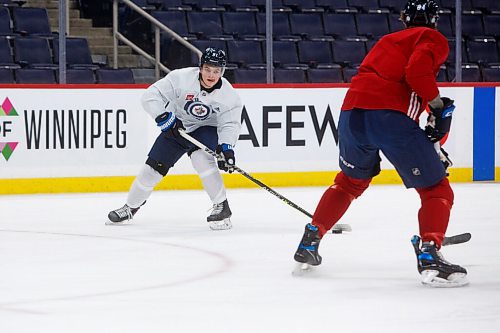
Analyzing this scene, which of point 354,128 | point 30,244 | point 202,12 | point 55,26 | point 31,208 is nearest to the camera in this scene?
point 354,128

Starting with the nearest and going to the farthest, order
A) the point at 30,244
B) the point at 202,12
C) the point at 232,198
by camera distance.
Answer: the point at 30,244, the point at 232,198, the point at 202,12

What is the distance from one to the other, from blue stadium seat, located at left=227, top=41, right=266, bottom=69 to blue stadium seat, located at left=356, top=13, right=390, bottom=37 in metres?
1.18

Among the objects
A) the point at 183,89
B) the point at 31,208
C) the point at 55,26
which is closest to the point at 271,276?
the point at 183,89

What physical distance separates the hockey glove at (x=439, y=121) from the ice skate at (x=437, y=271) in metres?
0.38

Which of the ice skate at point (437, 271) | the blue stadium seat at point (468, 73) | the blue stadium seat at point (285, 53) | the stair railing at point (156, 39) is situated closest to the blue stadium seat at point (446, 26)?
the blue stadium seat at point (468, 73)

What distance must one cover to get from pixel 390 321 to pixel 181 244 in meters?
2.02

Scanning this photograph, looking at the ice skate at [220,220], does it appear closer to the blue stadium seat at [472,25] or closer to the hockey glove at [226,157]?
the hockey glove at [226,157]

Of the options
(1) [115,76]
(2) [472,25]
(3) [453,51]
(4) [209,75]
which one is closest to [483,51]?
(2) [472,25]

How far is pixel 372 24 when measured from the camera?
1008 centimetres

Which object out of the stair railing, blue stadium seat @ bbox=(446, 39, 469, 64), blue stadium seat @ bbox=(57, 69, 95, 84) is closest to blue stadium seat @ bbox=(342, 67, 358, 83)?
blue stadium seat @ bbox=(446, 39, 469, 64)

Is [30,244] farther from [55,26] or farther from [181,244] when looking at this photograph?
[55,26]

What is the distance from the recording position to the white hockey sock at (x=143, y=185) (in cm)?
586

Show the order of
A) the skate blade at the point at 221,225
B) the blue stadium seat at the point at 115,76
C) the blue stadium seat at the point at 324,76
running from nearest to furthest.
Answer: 1. the skate blade at the point at 221,225
2. the blue stadium seat at the point at 115,76
3. the blue stadium seat at the point at 324,76

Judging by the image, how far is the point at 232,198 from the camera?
738cm
